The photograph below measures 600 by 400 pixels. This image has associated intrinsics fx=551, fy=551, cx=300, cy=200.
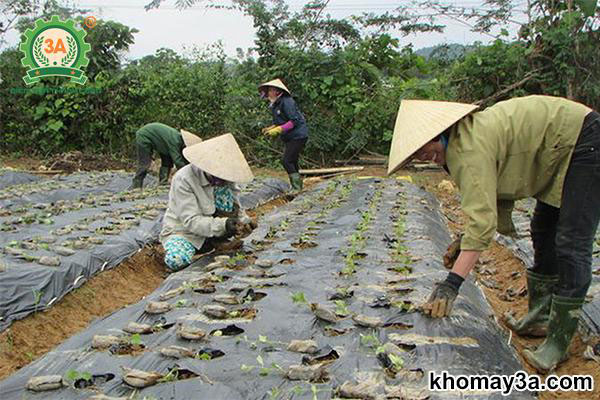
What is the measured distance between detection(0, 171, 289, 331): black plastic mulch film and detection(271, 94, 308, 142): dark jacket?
4.06 ft

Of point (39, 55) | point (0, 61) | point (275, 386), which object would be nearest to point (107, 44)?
point (39, 55)

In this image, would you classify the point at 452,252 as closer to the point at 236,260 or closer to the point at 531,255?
the point at 236,260

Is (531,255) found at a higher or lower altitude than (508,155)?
lower

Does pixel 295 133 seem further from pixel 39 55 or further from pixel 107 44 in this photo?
pixel 39 55

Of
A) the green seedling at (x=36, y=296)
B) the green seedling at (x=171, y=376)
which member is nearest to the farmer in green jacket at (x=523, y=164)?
the green seedling at (x=171, y=376)

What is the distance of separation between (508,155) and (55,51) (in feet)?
48.5

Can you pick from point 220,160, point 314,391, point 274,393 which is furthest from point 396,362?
point 220,160

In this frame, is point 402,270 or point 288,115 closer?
point 402,270

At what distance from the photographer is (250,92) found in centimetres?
1456

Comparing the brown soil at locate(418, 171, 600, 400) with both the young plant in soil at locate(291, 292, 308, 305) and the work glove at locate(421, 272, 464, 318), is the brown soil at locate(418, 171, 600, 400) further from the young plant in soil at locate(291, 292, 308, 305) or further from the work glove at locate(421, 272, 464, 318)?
the young plant in soil at locate(291, 292, 308, 305)

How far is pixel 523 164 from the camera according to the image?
9.54 ft

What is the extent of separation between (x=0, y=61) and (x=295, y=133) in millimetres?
10767

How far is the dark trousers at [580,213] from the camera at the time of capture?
9.39ft

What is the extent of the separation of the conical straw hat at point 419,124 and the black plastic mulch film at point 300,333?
0.93 m
